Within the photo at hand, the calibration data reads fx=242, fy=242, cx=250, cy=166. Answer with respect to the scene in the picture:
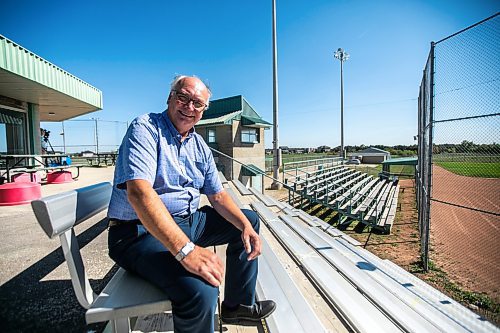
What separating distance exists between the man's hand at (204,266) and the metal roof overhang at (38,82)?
6.92 meters

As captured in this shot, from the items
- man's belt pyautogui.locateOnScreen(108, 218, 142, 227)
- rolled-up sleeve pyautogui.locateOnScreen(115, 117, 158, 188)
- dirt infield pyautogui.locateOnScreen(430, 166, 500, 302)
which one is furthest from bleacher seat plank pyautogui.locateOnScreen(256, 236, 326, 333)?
dirt infield pyautogui.locateOnScreen(430, 166, 500, 302)

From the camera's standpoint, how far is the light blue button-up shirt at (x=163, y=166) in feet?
3.89

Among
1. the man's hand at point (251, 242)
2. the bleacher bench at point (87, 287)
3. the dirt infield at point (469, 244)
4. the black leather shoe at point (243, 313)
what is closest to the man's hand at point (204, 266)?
the bleacher bench at point (87, 287)

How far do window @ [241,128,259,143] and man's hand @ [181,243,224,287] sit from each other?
16.9m

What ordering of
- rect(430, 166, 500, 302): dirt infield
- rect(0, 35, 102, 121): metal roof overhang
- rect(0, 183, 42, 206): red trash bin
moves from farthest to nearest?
rect(0, 35, 102, 121): metal roof overhang → rect(430, 166, 500, 302): dirt infield → rect(0, 183, 42, 206): red trash bin

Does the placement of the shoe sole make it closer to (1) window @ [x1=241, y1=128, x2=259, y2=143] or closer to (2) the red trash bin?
(2) the red trash bin

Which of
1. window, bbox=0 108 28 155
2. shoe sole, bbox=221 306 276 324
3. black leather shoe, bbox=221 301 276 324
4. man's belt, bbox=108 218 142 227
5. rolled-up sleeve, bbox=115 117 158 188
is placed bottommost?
shoe sole, bbox=221 306 276 324

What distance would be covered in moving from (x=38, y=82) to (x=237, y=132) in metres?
12.0

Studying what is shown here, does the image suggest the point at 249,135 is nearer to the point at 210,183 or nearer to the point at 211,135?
the point at 211,135

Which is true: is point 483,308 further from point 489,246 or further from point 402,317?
point 489,246

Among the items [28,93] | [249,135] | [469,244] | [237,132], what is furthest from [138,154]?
[249,135]

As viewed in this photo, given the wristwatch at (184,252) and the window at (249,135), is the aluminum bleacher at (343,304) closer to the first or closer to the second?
→ the wristwatch at (184,252)

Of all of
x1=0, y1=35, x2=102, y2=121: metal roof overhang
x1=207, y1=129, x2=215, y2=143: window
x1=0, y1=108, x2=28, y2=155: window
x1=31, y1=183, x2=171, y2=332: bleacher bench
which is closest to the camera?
x1=31, y1=183, x2=171, y2=332: bleacher bench

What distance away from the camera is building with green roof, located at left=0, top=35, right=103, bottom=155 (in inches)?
222
